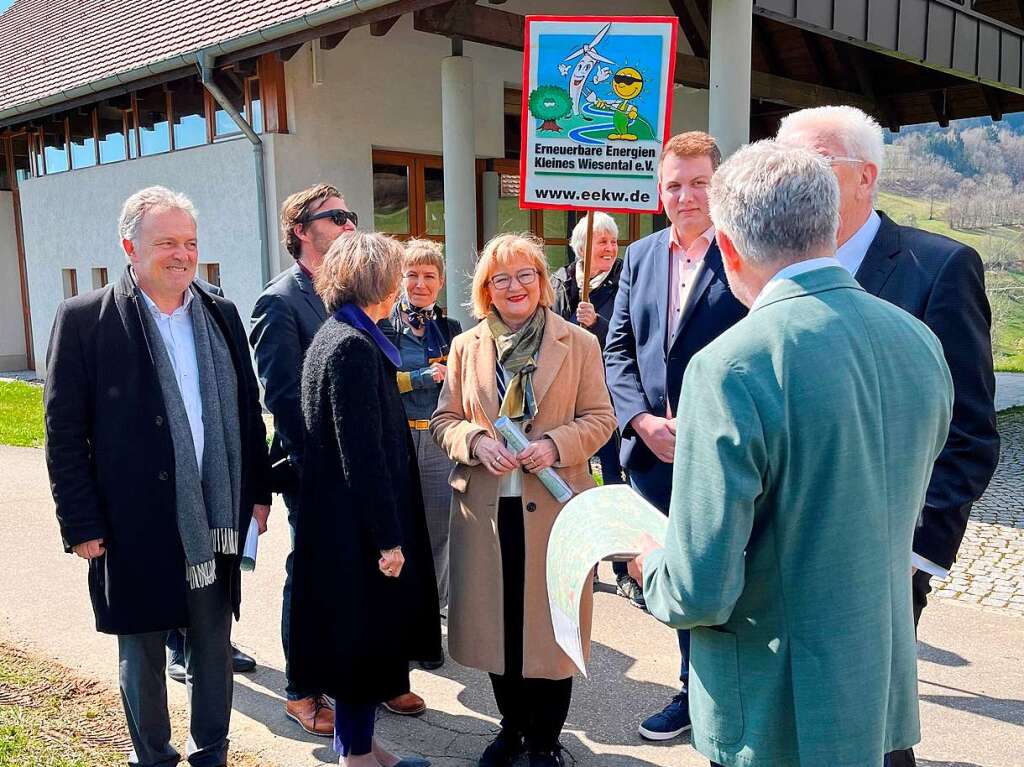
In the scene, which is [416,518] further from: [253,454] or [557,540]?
[557,540]

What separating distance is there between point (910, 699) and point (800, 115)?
156 centimetres

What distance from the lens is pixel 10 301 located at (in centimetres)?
1745

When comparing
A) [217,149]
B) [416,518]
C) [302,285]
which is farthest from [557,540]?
[217,149]

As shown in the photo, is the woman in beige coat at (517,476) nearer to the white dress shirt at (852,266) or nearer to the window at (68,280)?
the white dress shirt at (852,266)

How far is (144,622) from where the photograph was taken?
277 cm

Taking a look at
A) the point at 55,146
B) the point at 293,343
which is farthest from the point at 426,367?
the point at 55,146

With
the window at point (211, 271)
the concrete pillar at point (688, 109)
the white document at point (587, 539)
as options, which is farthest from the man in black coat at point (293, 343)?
the concrete pillar at point (688, 109)

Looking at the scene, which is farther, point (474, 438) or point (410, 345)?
point (410, 345)

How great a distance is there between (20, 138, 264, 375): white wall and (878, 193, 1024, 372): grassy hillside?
26094 millimetres

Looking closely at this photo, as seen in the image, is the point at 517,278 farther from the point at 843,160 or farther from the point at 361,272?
the point at 843,160

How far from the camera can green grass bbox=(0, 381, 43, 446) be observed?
31.7 ft

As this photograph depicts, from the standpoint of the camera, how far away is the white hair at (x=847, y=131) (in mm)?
2270

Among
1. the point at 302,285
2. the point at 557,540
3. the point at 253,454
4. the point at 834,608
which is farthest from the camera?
the point at 302,285

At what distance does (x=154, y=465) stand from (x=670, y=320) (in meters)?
1.93
